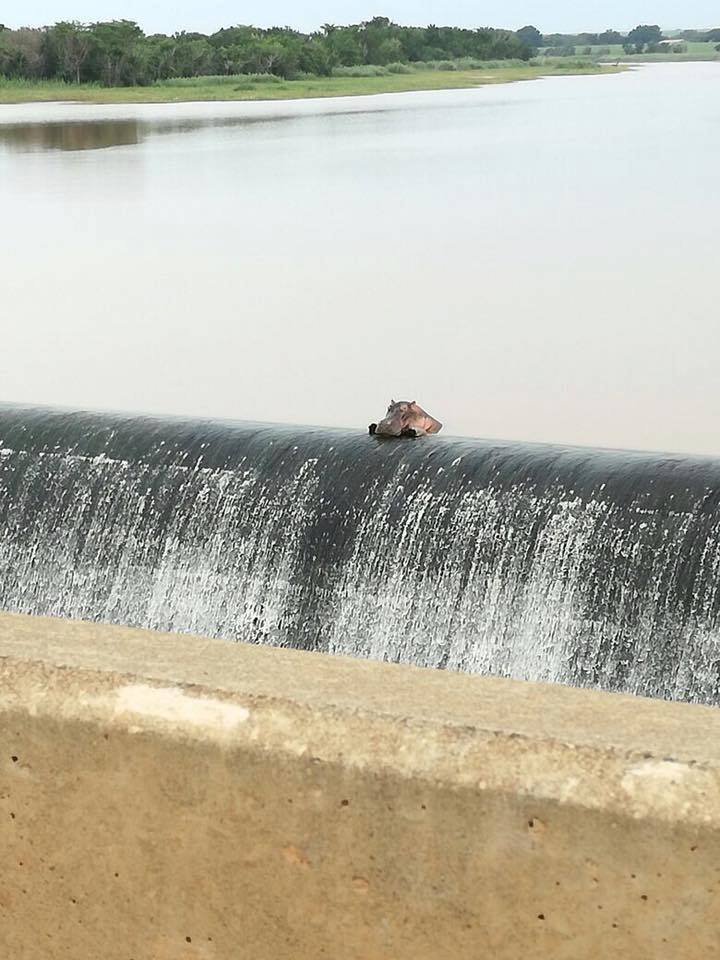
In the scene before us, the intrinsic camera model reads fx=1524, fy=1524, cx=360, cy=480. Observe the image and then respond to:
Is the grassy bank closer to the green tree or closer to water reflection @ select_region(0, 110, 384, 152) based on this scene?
the green tree

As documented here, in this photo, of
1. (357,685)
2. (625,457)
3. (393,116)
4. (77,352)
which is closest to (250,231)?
(77,352)

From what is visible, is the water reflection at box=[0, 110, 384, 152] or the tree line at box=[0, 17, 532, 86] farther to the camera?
the tree line at box=[0, 17, 532, 86]

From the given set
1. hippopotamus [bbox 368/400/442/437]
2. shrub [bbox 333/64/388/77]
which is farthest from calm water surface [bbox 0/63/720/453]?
shrub [bbox 333/64/388/77]

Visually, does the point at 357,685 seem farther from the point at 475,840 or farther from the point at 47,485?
the point at 47,485

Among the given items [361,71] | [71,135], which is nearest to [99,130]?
[71,135]

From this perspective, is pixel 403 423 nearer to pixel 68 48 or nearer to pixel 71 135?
pixel 71 135

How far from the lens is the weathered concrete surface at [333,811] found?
151 cm

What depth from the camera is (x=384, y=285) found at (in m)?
12.4

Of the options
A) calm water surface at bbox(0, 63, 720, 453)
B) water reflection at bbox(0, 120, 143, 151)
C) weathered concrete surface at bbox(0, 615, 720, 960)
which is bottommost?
water reflection at bbox(0, 120, 143, 151)

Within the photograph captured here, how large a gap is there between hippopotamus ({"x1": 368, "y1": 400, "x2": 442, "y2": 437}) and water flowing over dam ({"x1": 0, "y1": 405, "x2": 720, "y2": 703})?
0.08 m

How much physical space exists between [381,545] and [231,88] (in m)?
42.7

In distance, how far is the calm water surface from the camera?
932 centimetres

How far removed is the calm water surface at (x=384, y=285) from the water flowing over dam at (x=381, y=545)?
7.67 ft

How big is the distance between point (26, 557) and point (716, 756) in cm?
525
